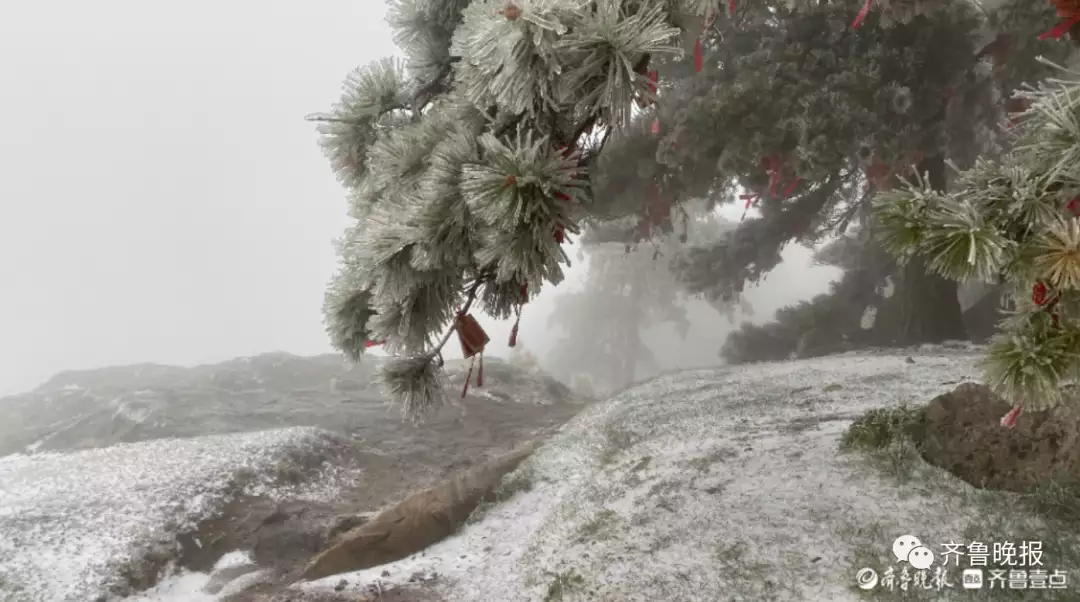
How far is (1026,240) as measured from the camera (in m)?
2.23

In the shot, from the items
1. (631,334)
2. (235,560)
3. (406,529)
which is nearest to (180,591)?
(235,560)

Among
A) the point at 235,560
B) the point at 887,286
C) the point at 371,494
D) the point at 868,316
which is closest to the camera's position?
the point at 235,560

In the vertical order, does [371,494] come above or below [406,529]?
below

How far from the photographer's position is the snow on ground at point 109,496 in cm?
689

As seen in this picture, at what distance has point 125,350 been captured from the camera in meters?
99.8

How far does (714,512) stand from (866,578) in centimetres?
155

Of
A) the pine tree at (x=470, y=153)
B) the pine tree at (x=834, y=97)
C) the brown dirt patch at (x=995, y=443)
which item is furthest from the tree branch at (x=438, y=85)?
the pine tree at (x=834, y=97)

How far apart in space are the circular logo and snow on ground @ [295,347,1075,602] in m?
0.07

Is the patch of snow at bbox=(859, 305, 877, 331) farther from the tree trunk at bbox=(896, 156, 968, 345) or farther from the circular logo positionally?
the circular logo

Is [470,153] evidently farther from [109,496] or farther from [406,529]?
[109,496]

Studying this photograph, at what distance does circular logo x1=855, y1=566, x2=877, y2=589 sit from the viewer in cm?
407

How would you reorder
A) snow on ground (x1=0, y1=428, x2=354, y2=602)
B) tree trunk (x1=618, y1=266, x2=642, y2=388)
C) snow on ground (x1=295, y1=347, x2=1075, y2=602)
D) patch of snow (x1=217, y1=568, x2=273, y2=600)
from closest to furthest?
snow on ground (x1=295, y1=347, x2=1075, y2=602) < patch of snow (x1=217, y1=568, x2=273, y2=600) < snow on ground (x1=0, y1=428, x2=354, y2=602) < tree trunk (x1=618, y1=266, x2=642, y2=388)

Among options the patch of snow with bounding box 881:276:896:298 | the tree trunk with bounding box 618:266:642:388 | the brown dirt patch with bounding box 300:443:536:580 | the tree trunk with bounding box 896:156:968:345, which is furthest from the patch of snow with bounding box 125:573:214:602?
the tree trunk with bounding box 618:266:642:388

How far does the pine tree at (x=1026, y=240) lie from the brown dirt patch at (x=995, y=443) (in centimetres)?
315
